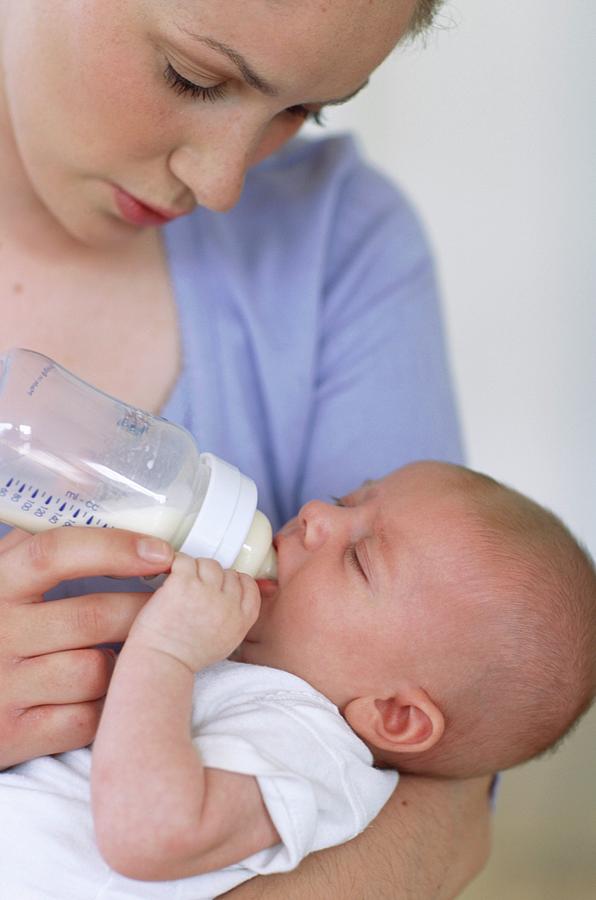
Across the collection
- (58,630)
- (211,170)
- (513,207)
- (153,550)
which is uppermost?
(513,207)

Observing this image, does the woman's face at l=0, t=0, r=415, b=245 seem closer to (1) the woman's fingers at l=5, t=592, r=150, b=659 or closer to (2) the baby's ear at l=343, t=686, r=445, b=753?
(1) the woman's fingers at l=5, t=592, r=150, b=659

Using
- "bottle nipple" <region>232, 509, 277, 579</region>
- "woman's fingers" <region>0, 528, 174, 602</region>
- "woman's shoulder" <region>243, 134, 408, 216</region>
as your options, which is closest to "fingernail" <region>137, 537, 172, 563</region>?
"woman's fingers" <region>0, 528, 174, 602</region>

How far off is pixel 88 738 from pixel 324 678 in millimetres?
294

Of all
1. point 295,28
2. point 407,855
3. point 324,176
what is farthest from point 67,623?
point 324,176

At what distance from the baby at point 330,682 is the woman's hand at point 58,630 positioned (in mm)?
48

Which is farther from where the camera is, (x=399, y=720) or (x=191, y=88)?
(x=399, y=720)

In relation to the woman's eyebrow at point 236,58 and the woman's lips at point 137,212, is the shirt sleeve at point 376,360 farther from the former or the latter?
the woman's eyebrow at point 236,58

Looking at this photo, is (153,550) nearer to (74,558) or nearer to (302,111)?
(74,558)

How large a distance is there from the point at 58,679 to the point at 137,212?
23.9 inches

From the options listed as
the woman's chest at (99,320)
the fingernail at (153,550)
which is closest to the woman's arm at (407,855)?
the fingernail at (153,550)

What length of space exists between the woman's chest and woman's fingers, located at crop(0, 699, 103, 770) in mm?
492

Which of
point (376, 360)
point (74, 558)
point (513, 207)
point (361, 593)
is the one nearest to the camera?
point (74, 558)

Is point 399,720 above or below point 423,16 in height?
below

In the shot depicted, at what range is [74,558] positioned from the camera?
1059 millimetres
